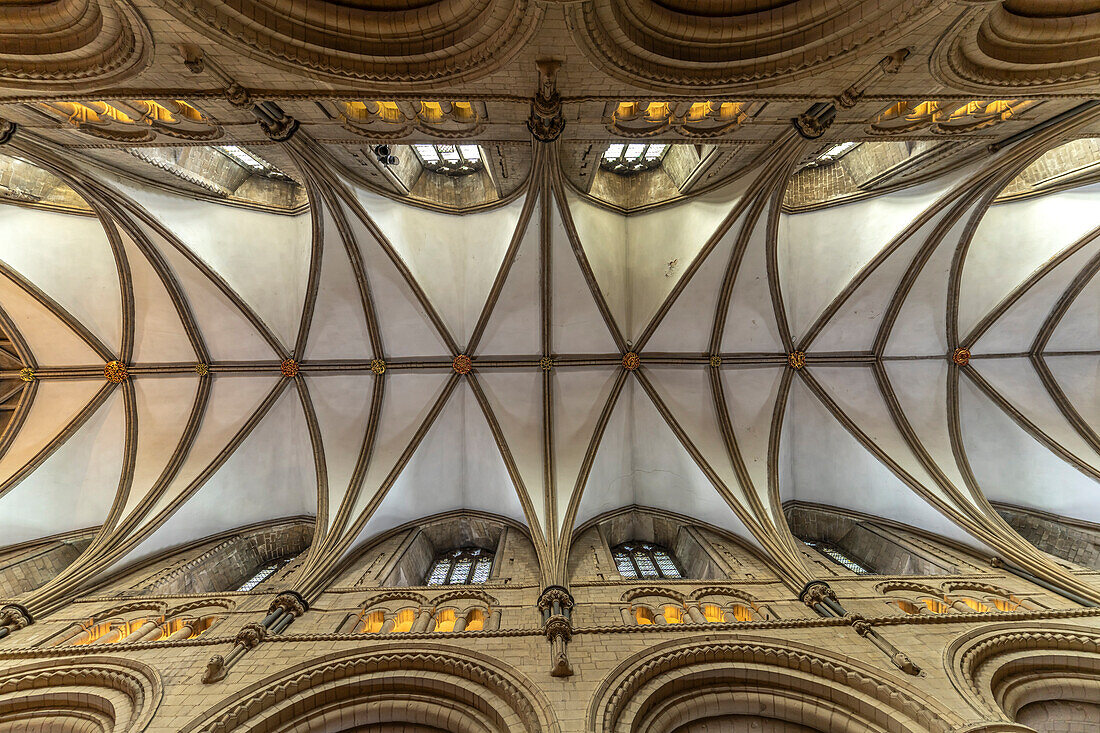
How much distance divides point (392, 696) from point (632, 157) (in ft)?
43.3

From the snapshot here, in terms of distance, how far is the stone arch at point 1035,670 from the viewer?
685 cm

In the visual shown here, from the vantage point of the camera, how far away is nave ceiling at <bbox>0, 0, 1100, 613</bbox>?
9.66 meters

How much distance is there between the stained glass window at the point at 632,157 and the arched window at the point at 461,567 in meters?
11.3

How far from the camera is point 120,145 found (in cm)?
770

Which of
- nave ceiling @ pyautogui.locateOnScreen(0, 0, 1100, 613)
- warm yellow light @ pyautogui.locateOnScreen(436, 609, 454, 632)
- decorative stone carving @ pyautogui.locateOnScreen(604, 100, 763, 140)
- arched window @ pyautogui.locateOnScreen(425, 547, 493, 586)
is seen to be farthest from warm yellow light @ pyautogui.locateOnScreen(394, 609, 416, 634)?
decorative stone carving @ pyautogui.locateOnScreen(604, 100, 763, 140)

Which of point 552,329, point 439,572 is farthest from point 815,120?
point 439,572

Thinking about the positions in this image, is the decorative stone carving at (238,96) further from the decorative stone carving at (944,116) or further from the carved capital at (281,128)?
the decorative stone carving at (944,116)

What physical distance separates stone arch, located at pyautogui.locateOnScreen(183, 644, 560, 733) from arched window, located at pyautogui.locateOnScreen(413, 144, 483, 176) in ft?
37.4

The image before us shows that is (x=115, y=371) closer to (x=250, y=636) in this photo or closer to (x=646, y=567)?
(x=250, y=636)

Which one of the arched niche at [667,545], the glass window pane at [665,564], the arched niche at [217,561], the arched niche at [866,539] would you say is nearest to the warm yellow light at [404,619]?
the arched niche at [667,545]

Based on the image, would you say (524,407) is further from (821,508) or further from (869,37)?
(869,37)

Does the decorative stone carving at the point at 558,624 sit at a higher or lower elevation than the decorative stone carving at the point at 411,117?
lower

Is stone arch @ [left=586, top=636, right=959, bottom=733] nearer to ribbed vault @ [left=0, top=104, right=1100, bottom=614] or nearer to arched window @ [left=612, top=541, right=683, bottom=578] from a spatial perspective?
ribbed vault @ [left=0, top=104, right=1100, bottom=614]

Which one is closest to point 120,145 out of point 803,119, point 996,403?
point 803,119
